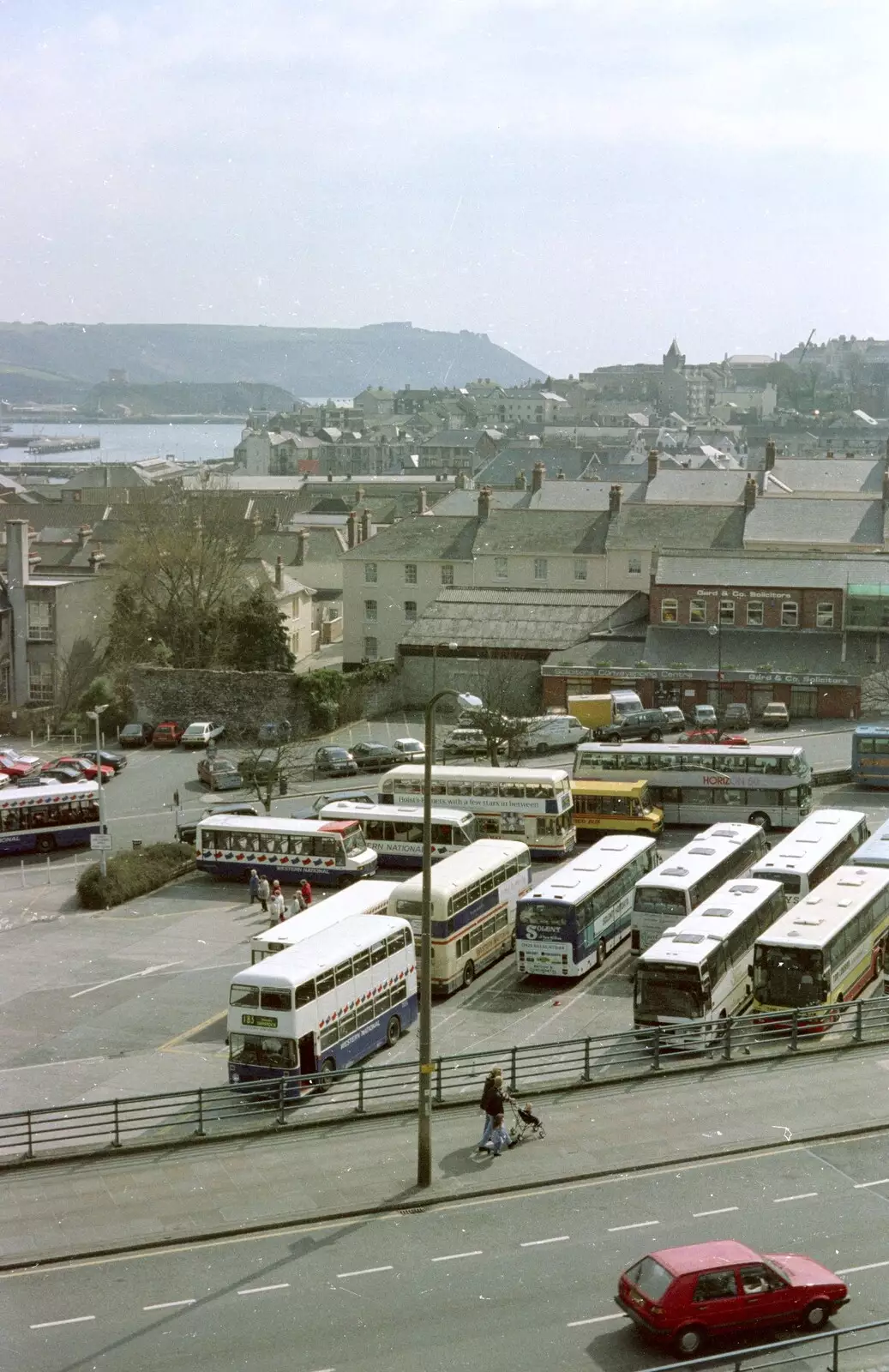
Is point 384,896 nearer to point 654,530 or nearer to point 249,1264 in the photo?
point 249,1264

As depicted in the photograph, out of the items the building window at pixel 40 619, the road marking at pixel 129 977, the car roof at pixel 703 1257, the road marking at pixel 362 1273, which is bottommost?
the road marking at pixel 129 977

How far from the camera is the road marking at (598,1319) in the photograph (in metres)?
16.2

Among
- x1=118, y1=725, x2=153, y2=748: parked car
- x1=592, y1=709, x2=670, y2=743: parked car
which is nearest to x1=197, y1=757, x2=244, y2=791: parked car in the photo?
x1=118, y1=725, x2=153, y2=748: parked car

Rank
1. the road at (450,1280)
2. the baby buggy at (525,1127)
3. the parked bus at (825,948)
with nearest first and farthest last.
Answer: the road at (450,1280)
the baby buggy at (525,1127)
the parked bus at (825,948)

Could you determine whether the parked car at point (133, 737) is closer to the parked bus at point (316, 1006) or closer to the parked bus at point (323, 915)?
the parked bus at point (323, 915)

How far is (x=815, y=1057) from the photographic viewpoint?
82.8 feet

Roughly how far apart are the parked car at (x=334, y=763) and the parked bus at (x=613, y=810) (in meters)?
13.2

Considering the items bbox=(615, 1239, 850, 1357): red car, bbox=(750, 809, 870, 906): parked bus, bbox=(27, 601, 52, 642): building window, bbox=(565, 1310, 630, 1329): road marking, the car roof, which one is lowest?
bbox=(565, 1310, 630, 1329): road marking

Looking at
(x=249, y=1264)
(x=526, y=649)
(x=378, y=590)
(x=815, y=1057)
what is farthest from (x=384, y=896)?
(x=378, y=590)

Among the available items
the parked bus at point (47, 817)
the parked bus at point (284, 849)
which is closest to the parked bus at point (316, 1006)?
the parked bus at point (284, 849)

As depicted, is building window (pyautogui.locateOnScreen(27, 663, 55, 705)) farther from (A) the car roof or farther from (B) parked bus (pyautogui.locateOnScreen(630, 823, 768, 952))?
(A) the car roof

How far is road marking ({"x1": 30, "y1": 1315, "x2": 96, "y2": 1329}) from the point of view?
16.4 metres

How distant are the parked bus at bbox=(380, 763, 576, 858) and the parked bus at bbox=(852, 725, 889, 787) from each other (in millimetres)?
10976

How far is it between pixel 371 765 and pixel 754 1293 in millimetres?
41157
